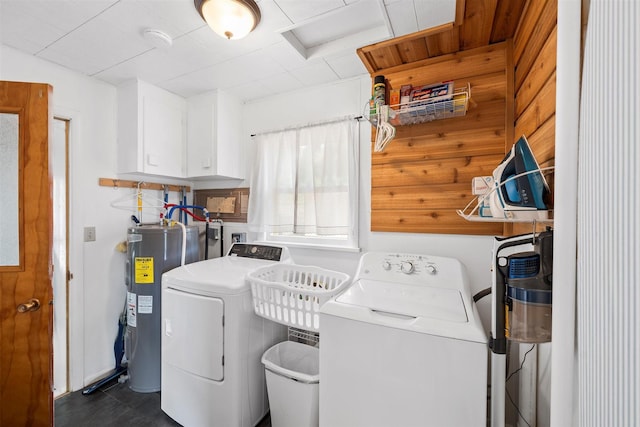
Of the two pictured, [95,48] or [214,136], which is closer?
[95,48]

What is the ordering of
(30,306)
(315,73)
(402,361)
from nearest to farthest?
(402,361) → (30,306) → (315,73)

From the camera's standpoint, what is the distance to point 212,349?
1541mm

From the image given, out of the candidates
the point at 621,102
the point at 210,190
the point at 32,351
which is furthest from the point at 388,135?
the point at 32,351

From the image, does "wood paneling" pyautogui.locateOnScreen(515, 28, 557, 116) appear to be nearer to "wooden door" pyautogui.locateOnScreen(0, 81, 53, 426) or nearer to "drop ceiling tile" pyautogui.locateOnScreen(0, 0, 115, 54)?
"drop ceiling tile" pyautogui.locateOnScreen(0, 0, 115, 54)

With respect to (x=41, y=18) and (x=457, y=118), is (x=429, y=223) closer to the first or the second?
(x=457, y=118)

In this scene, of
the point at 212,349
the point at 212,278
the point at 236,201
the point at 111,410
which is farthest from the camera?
the point at 236,201

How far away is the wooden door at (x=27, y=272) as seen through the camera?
4.30 ft

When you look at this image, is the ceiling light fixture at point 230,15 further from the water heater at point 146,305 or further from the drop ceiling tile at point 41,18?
the water heater at point 146,305

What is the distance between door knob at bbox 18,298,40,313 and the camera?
1306 mm

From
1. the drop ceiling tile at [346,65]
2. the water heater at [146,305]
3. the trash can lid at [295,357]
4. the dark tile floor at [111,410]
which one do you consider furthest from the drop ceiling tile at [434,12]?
the dark tile floor at [111,410]

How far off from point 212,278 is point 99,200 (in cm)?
139

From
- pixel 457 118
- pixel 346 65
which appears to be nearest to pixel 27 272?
pixel 346 65

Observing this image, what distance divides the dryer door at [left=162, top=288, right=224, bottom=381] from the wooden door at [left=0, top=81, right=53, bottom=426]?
22.2 inches

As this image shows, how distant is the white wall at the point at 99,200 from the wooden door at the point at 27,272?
79 cm
